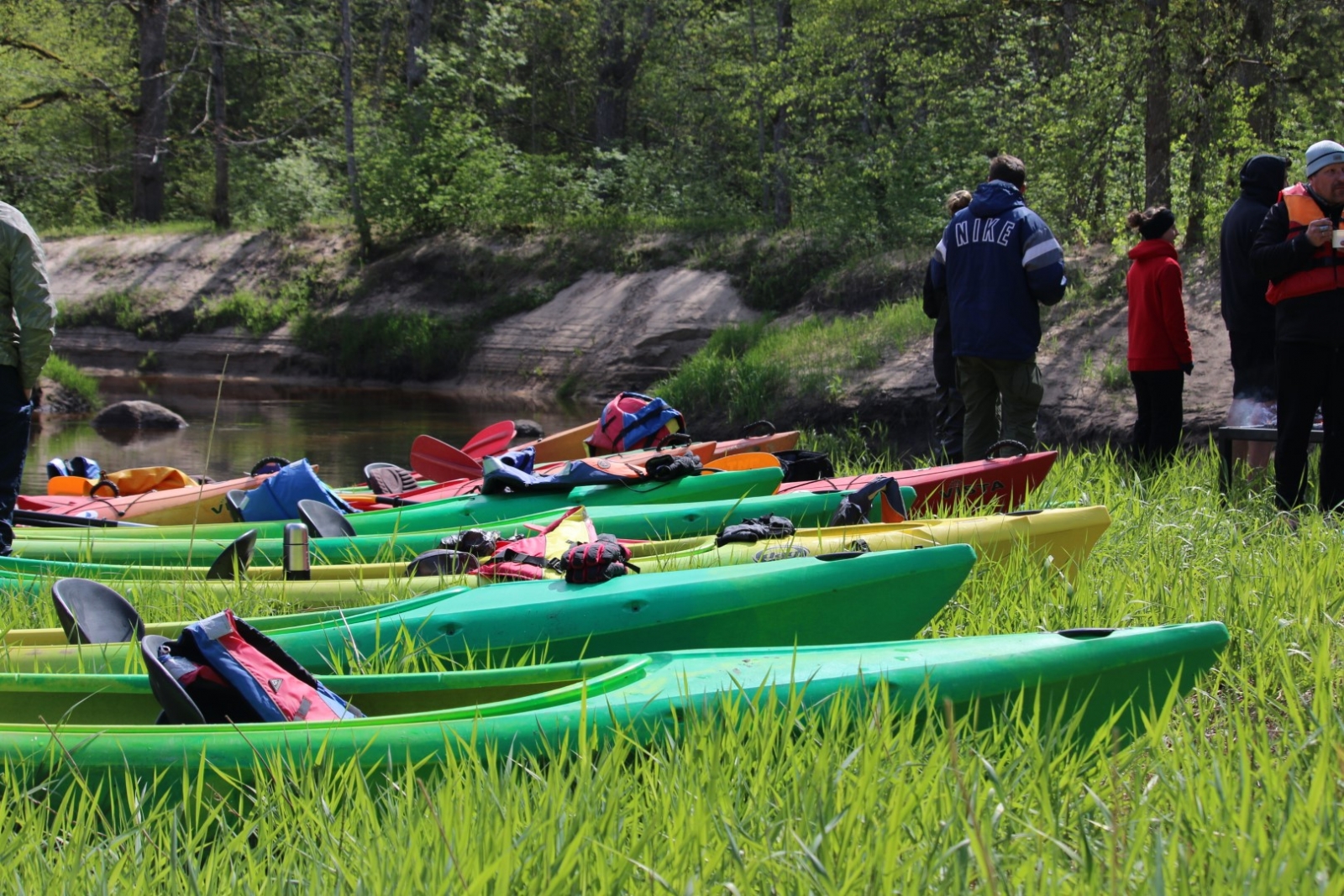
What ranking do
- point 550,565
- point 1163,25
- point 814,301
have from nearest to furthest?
point 550,565 < point 1163,25 < point 814,301

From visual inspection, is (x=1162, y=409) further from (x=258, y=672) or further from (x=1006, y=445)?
(x=258, y=672)

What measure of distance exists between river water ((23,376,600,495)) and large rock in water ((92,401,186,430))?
0.68ft

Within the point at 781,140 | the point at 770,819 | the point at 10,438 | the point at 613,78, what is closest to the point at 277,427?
the point at 10,438

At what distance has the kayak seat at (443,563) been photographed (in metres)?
4.03

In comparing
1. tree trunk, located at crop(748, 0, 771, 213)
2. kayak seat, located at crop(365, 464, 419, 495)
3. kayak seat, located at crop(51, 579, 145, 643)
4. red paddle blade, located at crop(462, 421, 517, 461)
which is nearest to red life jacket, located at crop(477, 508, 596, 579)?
kayak seat, located at crop(51, 579, 145, 643)

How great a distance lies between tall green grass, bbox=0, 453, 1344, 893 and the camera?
5.60 ft

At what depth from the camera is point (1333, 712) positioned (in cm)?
235

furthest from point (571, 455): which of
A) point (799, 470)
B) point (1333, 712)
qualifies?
point (1333, 712)

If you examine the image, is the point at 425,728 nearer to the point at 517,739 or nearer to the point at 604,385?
the point at 517,739

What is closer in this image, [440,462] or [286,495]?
[286,495]

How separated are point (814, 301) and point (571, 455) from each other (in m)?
8.77

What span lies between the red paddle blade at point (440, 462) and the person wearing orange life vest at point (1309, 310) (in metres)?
4.41

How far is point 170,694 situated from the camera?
2.43 metres

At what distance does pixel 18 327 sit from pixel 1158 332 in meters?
5.27
